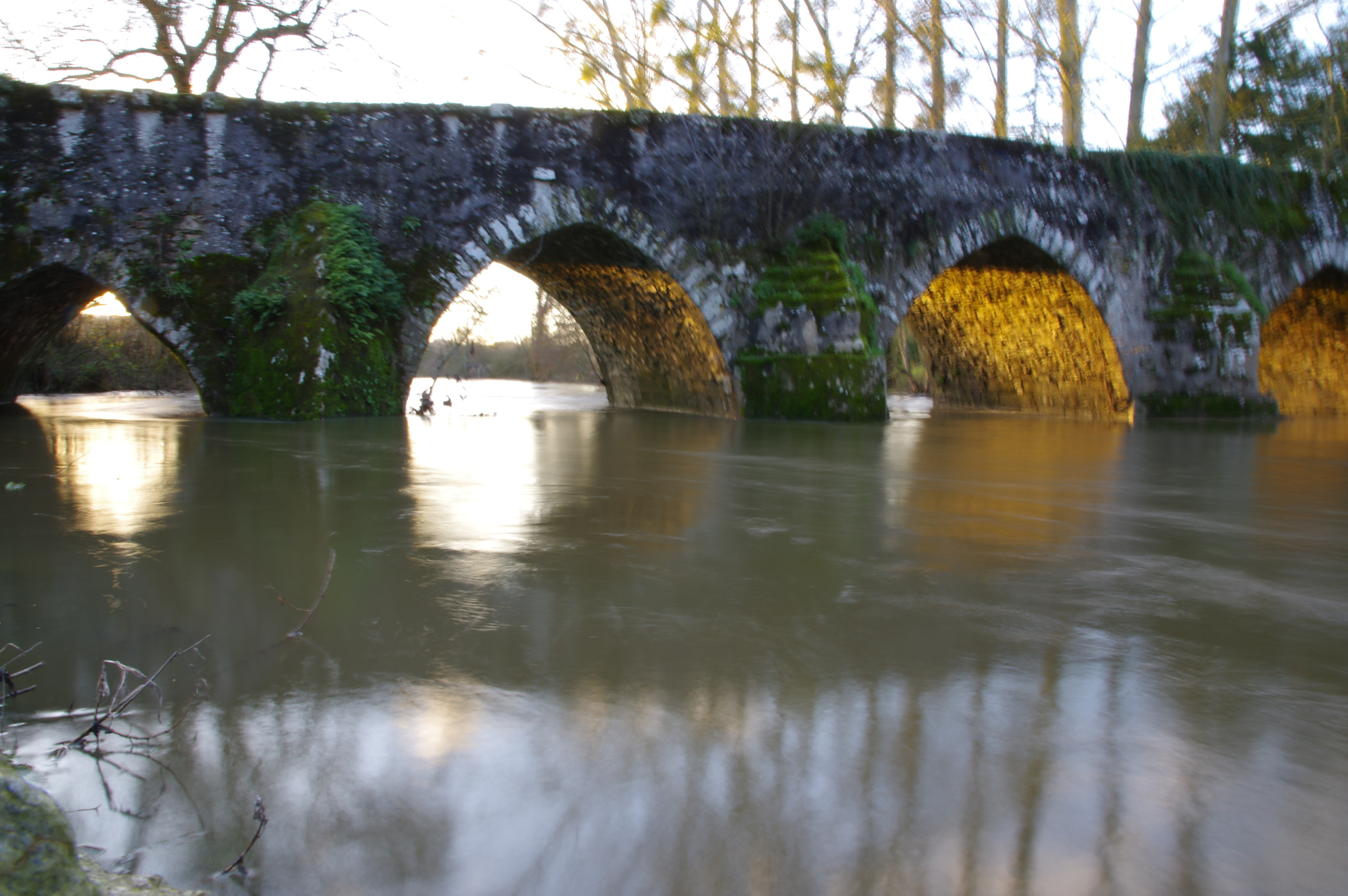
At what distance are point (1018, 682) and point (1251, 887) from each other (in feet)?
2.58

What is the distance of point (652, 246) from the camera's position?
36.0 ft

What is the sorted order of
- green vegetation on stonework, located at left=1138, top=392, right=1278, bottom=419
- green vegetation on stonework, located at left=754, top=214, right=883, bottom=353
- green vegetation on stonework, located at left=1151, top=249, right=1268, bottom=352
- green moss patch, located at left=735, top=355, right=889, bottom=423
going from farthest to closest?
green vegetation on stonework, located at left=1151, top=249, right=1268, bottom=352
green vegetation on stonework, located at left=1138, top=392, right=1278, bottom=419
green vegetation on stonework, located at left=754, top=214, right=883, bottom=353
green moss patch, located at left=735, top=355, right=889, bottom=423

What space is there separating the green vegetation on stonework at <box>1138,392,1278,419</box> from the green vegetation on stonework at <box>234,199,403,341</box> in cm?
995

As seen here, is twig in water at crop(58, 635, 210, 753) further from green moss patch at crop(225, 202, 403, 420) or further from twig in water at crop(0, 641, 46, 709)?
green moss patch at crop(225, 202, 403, 420)

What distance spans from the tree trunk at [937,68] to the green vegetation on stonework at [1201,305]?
619cm

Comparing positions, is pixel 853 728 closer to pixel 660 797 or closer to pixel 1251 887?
pixel 660 797

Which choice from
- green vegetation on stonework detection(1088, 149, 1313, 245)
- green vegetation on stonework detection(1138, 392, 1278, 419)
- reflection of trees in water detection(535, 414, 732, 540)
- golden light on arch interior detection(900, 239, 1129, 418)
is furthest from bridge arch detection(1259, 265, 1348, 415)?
reflection of trees in water detection(535, 414, 732, 540)

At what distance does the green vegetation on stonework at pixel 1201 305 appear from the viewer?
13.3 meters

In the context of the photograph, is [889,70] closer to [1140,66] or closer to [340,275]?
[1140,66]

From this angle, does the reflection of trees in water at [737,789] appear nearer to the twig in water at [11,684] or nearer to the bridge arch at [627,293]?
the twig in water at [11,684]

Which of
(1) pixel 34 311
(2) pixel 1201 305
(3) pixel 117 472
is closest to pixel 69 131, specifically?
(1) pixel 34 311

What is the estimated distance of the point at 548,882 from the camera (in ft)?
4.64

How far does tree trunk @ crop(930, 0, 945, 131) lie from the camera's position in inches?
704

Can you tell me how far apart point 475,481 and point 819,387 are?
20.3 feet
